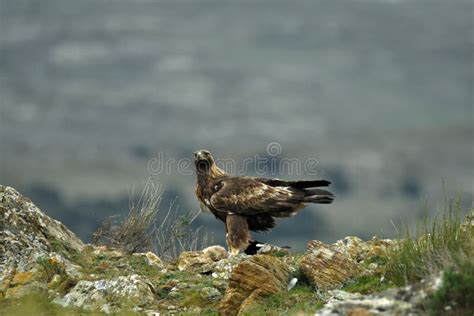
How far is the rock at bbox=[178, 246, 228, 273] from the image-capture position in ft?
53.9

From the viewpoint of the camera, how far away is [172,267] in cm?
1725

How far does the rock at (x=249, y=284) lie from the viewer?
1330cm

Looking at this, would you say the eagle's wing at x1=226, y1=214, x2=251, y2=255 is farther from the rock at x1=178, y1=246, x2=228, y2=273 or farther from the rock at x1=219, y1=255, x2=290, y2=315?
the rock at x1=219, y1=255, x2=290, y2=315

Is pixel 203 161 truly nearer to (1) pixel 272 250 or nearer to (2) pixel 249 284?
(1) pixel 272 250

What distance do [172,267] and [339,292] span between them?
498 cm

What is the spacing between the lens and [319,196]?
18625mm

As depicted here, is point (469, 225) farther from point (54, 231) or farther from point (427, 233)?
point (54, 231)

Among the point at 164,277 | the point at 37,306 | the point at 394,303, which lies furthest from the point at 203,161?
the point at 394,303

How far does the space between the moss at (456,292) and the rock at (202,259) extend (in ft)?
27.0

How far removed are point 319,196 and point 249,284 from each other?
5469 millimetres

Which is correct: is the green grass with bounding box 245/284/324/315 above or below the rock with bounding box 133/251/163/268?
below

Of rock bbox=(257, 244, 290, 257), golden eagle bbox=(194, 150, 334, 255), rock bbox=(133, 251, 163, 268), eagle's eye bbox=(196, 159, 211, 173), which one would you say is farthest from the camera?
eagle's eye bbox=(196, 159, 211, 173)

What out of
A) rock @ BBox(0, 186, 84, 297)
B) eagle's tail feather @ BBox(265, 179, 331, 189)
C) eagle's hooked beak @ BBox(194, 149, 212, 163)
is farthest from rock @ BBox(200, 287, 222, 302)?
eagle's hooked beak @ BBox(194, 149, 212, 163)

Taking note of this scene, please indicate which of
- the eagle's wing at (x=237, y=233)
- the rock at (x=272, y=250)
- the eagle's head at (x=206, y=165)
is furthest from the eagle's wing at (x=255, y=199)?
the rock at (x=272, y=250)
